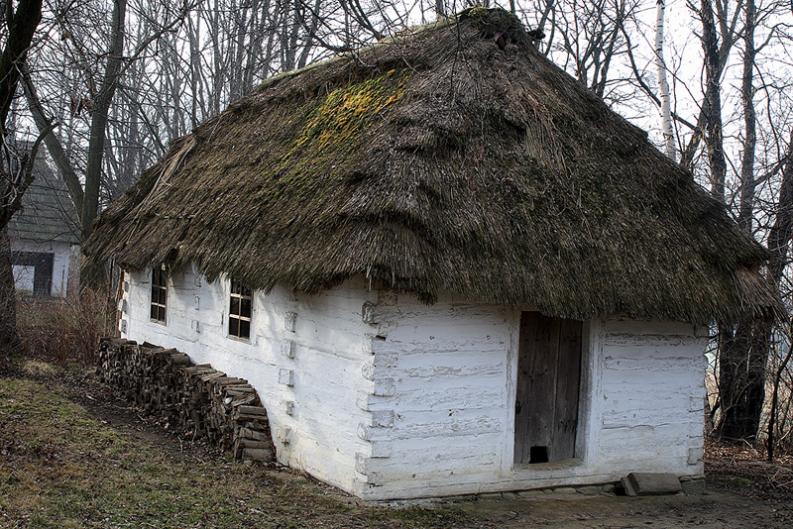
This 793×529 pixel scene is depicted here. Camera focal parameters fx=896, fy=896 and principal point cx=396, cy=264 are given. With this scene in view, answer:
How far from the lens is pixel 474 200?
8742 mm

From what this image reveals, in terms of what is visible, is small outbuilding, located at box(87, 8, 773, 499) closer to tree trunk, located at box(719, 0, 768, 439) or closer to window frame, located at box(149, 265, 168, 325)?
window frame, located at box(149, 265, 168, 325)

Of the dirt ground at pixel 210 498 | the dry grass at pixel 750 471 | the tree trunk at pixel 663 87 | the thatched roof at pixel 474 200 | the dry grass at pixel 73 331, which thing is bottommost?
the dry grass at pixel 750 471

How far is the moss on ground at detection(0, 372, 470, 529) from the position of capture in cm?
726

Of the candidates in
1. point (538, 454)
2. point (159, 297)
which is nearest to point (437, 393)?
point (538, 454)

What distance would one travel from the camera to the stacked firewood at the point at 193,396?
31.9ft

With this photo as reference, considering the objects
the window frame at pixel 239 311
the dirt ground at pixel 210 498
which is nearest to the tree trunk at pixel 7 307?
the dirt ground at pixel 210 498

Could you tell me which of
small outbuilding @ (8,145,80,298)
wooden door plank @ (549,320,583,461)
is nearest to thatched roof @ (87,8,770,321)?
wooden door plank @ (549,320,583,461)

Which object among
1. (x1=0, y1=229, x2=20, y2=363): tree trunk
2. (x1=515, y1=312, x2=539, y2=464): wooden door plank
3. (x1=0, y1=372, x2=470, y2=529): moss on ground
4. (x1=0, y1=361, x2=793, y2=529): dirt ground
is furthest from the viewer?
(x1=0, y1=229, x2=20, y2=363): tree trunk

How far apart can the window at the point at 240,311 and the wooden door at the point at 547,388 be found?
3.33 meters

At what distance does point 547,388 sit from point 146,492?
4130 mm

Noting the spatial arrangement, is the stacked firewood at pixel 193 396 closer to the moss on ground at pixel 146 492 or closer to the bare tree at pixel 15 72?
the moss on ground at pixel 146 492

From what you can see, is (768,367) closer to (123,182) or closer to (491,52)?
(491,52)

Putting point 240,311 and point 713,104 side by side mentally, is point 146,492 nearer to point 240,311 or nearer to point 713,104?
point 240,311

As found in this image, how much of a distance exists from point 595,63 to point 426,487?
605 inches
